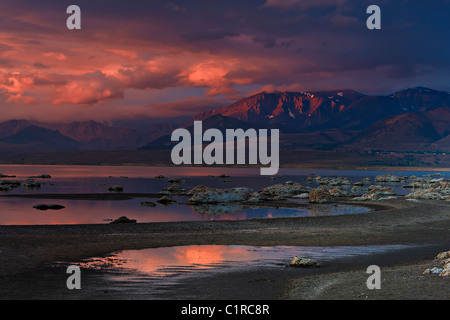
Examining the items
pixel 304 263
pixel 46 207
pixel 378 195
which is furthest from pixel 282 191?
pixel 304 263

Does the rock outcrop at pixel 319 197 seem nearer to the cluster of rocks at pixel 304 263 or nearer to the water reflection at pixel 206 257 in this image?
the water reflection at pixel 206 257

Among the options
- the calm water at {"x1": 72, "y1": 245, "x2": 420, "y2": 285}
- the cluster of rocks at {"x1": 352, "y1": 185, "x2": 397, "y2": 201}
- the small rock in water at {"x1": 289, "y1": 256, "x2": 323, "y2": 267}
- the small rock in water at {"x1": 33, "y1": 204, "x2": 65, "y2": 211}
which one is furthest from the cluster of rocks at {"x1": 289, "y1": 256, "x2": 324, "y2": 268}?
the cluster of rocks at {"x1": 352, "y1": 185, "x2": 397, "y2": 201}

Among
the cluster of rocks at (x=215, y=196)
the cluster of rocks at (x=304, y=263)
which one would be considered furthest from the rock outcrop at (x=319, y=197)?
the cluster of rocks at (x=304, y=263)

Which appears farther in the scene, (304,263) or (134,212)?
(134,212)

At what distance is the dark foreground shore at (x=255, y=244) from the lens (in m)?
16.6

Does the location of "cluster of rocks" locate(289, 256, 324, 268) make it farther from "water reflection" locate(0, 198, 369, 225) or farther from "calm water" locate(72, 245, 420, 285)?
"water reflection" locate(0, 198, 369, 225)

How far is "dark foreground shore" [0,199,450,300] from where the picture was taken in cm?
1662

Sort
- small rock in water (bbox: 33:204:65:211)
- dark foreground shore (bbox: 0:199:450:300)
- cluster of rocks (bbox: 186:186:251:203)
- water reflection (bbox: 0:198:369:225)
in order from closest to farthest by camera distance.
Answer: dark foreground shore (bbox: 0:199:450:300) < water reflection (bbox: 0:198:369:225) < small rock in water (bbox: 33:204:65:211) < cluster of rocks (bbox: 186:186:251:203)

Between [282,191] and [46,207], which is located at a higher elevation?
[282,191]

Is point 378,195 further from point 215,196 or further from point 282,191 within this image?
point 215,196

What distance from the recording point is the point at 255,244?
97.2 ft

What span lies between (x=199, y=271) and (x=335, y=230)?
17.8 metres
